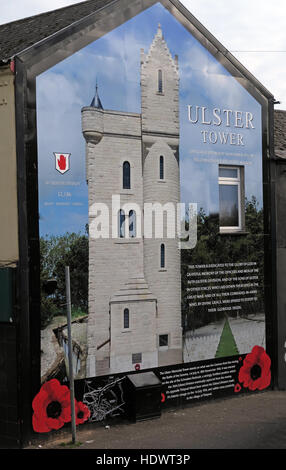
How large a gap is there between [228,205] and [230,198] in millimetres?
163

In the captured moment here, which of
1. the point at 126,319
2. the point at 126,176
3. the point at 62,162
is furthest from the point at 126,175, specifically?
the point at 126,319

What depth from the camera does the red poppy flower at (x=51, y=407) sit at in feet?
34.3

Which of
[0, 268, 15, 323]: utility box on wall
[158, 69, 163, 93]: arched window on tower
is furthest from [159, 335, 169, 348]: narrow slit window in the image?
[158, 69, 163, 93]: arched window on tower

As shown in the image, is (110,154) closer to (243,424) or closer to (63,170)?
(63,170)

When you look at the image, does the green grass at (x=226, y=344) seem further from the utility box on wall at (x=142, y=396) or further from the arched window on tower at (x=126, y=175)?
the arched window on tower at (x=126, y=175)

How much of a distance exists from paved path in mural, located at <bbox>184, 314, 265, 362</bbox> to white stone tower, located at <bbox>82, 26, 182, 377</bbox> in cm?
35

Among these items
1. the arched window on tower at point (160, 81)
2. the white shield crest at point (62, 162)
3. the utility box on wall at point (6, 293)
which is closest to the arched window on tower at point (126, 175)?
the white shield crest at point (62, 162)

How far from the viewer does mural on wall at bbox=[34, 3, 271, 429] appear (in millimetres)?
11102

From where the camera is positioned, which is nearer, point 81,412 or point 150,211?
point 81,412

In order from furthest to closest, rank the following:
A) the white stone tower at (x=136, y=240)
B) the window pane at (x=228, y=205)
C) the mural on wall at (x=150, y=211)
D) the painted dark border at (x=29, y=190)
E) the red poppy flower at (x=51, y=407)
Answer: the window pane at (x=228, y=205)
the white stone tower at (x=136, y=240)
the mural on wall at (x=150, y=211)
the red poppy flower at (x=51, y=407)
the painted dark border at (x=29, y=190)

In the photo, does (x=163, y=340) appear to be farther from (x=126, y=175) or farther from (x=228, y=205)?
(x=228, y=205)

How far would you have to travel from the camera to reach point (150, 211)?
12359mm
